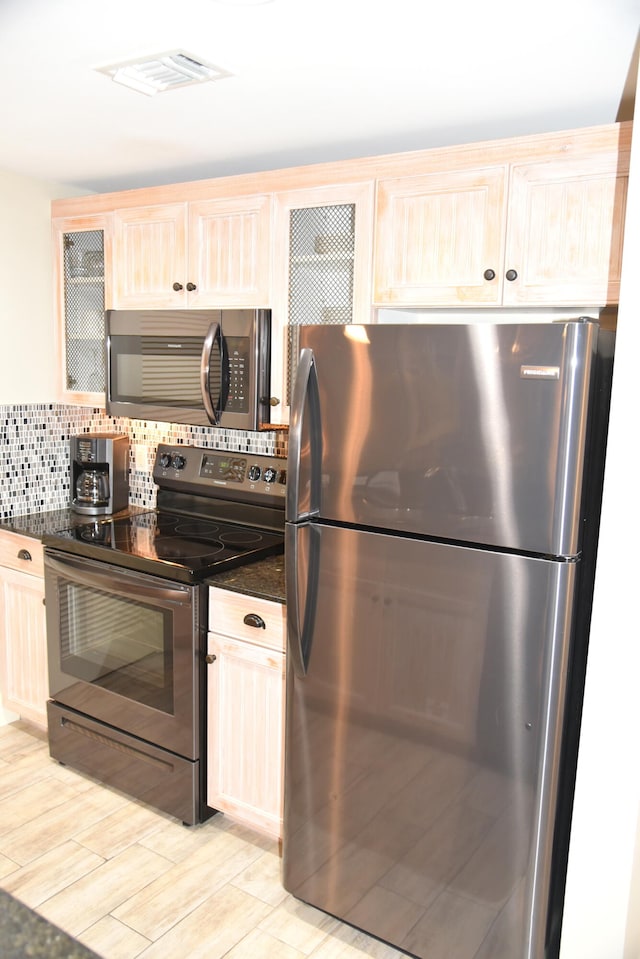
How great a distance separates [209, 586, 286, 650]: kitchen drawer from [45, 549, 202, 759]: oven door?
0.20 feet

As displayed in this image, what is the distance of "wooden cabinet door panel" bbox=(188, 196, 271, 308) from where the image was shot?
8.62ft

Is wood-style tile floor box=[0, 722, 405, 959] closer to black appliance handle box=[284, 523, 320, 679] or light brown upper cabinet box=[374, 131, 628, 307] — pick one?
black appliance handle box=[284, 523, 320, 679]

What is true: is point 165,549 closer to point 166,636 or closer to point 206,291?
point 166,636

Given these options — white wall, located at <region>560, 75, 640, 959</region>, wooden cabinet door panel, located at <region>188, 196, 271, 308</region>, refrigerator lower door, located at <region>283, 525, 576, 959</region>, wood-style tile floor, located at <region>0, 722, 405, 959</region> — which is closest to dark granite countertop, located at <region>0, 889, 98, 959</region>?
refrigerator lower door, located at <region>283, 525, 576, 959</region>

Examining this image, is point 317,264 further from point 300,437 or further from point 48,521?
point 48,521

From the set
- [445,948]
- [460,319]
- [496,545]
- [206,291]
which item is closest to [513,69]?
[460,319]

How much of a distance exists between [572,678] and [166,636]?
1.37 m

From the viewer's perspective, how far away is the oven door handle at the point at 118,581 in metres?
2.54

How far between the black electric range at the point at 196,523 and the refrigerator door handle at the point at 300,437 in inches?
23.6

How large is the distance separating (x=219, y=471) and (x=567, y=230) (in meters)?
1.67

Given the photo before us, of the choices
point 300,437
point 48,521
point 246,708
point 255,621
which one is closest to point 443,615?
point 300,437

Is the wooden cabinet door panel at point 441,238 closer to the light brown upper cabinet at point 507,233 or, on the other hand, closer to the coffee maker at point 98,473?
the light brown upper cabinet at point 507,233

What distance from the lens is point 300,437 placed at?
2029 mm

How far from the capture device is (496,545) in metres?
1.80
